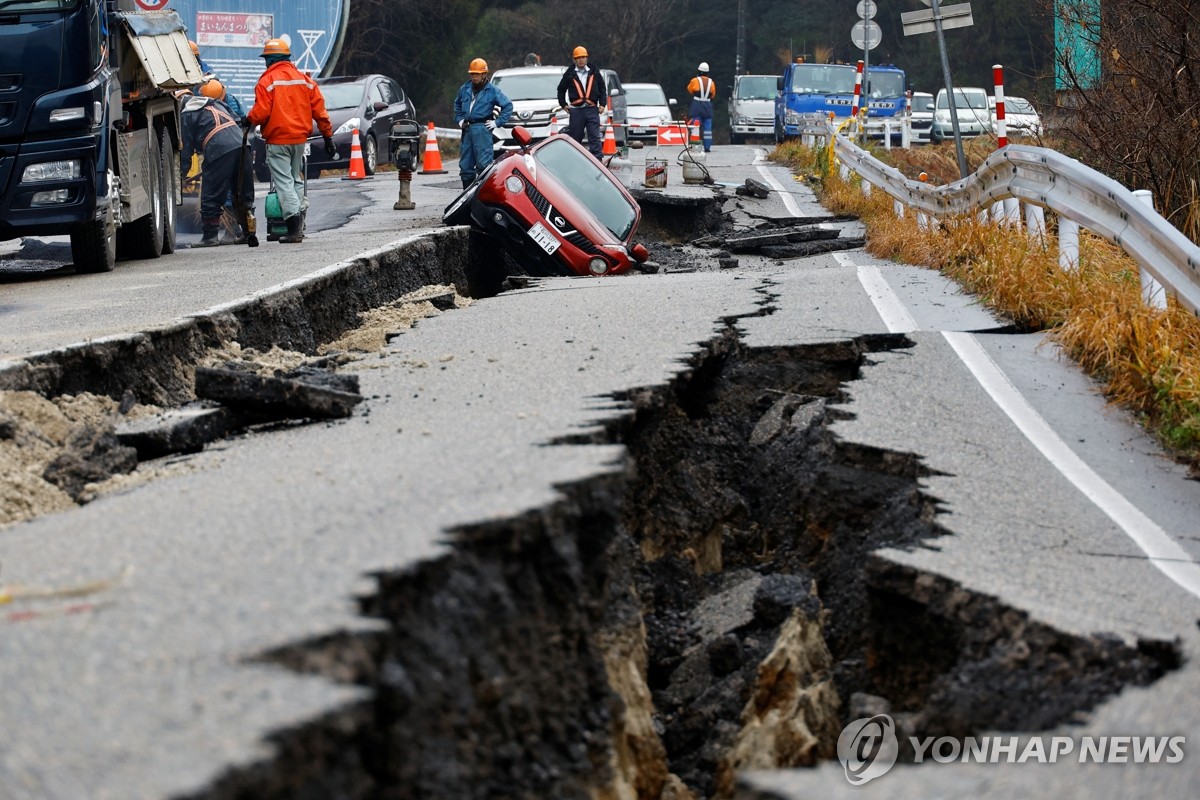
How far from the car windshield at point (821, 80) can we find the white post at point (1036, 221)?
82.2 ft

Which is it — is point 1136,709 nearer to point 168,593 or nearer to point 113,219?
point 168,593

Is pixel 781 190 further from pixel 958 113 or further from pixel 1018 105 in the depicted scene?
pixel 958 113

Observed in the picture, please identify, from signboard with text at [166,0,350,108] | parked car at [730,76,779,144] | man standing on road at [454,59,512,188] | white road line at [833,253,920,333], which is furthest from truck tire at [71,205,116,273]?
parked car at [730,76,779,144]

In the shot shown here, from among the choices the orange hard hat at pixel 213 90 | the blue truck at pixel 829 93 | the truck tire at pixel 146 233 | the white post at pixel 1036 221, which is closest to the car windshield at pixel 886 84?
the blue truck at pixel 829 93

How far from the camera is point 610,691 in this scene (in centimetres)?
357

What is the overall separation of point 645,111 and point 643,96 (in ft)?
2.10

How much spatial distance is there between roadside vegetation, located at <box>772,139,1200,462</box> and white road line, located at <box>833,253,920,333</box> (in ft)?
1.64

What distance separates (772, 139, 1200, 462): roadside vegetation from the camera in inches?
237

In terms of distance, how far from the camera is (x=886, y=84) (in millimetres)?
35625

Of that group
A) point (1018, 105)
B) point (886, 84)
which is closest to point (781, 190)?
point (1018, 105)

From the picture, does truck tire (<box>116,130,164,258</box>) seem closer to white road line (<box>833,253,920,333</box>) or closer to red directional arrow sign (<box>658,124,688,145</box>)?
white road line (<box>833,253,920,333</box>)

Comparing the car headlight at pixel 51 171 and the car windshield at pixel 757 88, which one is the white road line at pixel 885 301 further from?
the car windshield at pixel 757 88

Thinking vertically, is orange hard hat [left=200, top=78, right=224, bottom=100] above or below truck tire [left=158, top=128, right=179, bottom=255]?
above

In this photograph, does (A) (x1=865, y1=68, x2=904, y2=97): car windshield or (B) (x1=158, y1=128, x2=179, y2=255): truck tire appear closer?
(B) (x1=158, y1=128, x2=179, y2=255): truck tire
